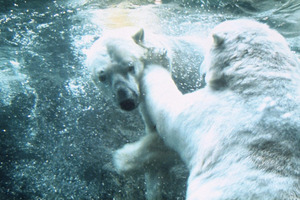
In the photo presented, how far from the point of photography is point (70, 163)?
4500 millimetres

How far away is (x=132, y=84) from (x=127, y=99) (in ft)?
0.77

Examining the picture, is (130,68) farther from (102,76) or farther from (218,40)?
(218,40)

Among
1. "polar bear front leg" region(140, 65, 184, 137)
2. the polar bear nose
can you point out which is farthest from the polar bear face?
"polar bear front leg" region(140, 65, 184, 137)

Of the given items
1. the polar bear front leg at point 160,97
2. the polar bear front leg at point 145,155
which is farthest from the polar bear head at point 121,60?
the polar bear front leg at point 145,155

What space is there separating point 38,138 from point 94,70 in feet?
12.2

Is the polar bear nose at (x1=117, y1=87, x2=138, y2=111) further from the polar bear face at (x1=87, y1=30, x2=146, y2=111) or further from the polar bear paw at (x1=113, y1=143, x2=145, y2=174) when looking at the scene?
the polar bear paw at (x1=113, y1=143, x2=145, y2=174)

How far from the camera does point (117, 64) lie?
8.59ft

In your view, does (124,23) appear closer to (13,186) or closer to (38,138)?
(38,138)

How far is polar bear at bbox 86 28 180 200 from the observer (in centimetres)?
215

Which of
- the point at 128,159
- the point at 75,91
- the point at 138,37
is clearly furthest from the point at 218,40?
the point at 75,91

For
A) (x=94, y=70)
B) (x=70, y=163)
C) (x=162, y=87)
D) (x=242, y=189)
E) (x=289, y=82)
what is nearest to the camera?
(x=242, y=189)

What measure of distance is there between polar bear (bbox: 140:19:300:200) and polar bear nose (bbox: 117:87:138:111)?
1.73 ft

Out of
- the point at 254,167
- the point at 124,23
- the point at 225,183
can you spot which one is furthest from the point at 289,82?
the point at 124,23

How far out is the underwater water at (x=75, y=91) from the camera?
400 cm
